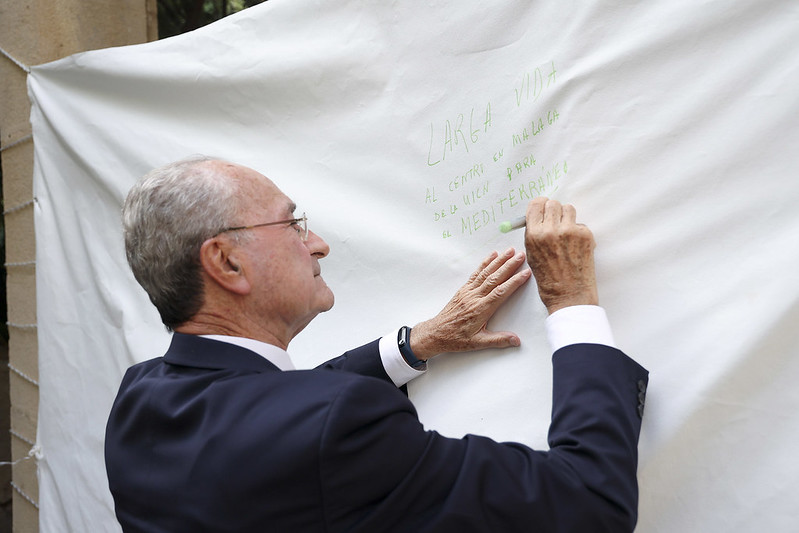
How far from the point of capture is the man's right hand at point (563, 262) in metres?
1.17

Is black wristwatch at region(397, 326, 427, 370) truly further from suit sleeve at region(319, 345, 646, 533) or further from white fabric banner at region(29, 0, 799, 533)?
suit sleeve at region(319, 345, 646, 533)

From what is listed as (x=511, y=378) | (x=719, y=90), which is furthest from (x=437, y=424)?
(x=719, y=90)

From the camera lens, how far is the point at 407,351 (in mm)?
1456

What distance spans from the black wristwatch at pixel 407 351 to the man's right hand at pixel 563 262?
1.16ft

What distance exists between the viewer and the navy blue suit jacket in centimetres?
95

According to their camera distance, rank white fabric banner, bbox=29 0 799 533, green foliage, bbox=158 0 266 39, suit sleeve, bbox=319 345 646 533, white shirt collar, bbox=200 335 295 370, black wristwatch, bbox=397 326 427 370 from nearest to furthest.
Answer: suit sleeve, bbox=319 345 646 533 → white fabric banner, bbox=29 0 799 533 → white shirt collar, bbox=200 335 295 370 → black wristwatch, bbox=397 326 427 370 → green foliage, bbox=158 0 266 39

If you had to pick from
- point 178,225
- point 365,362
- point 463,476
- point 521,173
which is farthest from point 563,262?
point 178,225

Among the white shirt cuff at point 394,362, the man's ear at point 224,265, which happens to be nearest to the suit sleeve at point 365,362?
the white shirt cuff at point 394,362

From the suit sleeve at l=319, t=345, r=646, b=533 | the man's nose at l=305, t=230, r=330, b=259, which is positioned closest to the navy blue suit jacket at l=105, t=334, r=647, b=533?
the suit sleeve at l=319, t=345, r=646, b=533

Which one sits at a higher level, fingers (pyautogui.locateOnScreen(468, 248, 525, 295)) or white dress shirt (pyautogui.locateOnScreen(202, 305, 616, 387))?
fingers (pyautogui.locateOnScreen(468, 248, 525, 295))

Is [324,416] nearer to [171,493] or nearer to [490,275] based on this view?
[171,493]

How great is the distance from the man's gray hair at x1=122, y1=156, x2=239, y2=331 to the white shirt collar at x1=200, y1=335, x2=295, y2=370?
3.3 inches

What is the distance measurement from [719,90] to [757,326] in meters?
0.38

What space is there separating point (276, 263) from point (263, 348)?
0.49 ft
